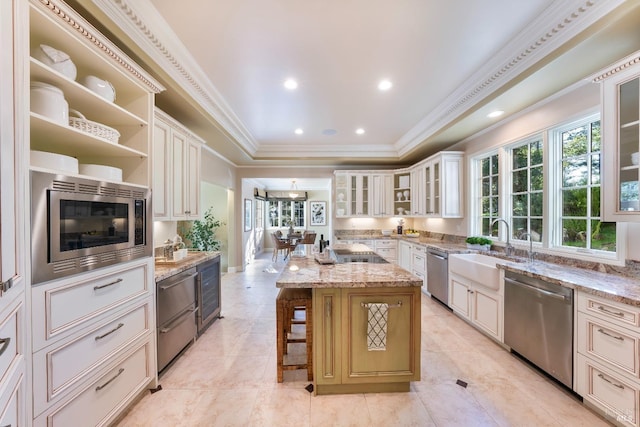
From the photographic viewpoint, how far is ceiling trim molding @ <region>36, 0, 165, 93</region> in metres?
1.28

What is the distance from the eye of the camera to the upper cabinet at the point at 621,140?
5.59 ft

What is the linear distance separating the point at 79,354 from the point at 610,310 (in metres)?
3.30

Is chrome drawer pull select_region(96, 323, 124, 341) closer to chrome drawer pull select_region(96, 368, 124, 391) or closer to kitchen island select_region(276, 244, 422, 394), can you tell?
chrome drawer pull select_region(96, 368, 124, 391)

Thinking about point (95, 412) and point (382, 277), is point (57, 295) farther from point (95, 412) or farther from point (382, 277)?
point (382, 277)

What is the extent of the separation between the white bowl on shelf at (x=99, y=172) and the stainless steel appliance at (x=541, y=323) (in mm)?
3427

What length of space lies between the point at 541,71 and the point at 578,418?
268 cm

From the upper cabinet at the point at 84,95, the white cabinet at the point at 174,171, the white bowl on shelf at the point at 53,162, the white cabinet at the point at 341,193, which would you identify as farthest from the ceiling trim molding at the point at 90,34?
the white cabinet at the point at 341,193

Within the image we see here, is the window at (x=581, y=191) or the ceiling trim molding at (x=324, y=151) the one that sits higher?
the ceiling trim molding at (x=324, y=151)

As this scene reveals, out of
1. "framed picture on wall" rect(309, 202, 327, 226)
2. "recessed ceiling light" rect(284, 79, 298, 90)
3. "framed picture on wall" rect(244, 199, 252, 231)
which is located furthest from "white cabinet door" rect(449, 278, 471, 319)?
"framed picture on wall" rect(309, 202, 327, 226)

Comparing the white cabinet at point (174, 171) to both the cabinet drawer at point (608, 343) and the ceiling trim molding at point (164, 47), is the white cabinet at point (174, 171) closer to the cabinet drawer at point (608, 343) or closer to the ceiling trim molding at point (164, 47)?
the ceiling trim molding at point (164, 47)

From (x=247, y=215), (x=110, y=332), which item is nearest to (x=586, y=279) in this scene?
(x=110, y=332)

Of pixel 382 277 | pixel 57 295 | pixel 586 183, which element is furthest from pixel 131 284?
pixel 586 183

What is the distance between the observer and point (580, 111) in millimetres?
2371

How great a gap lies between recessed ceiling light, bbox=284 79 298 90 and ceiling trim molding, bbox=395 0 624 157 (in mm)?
1899
